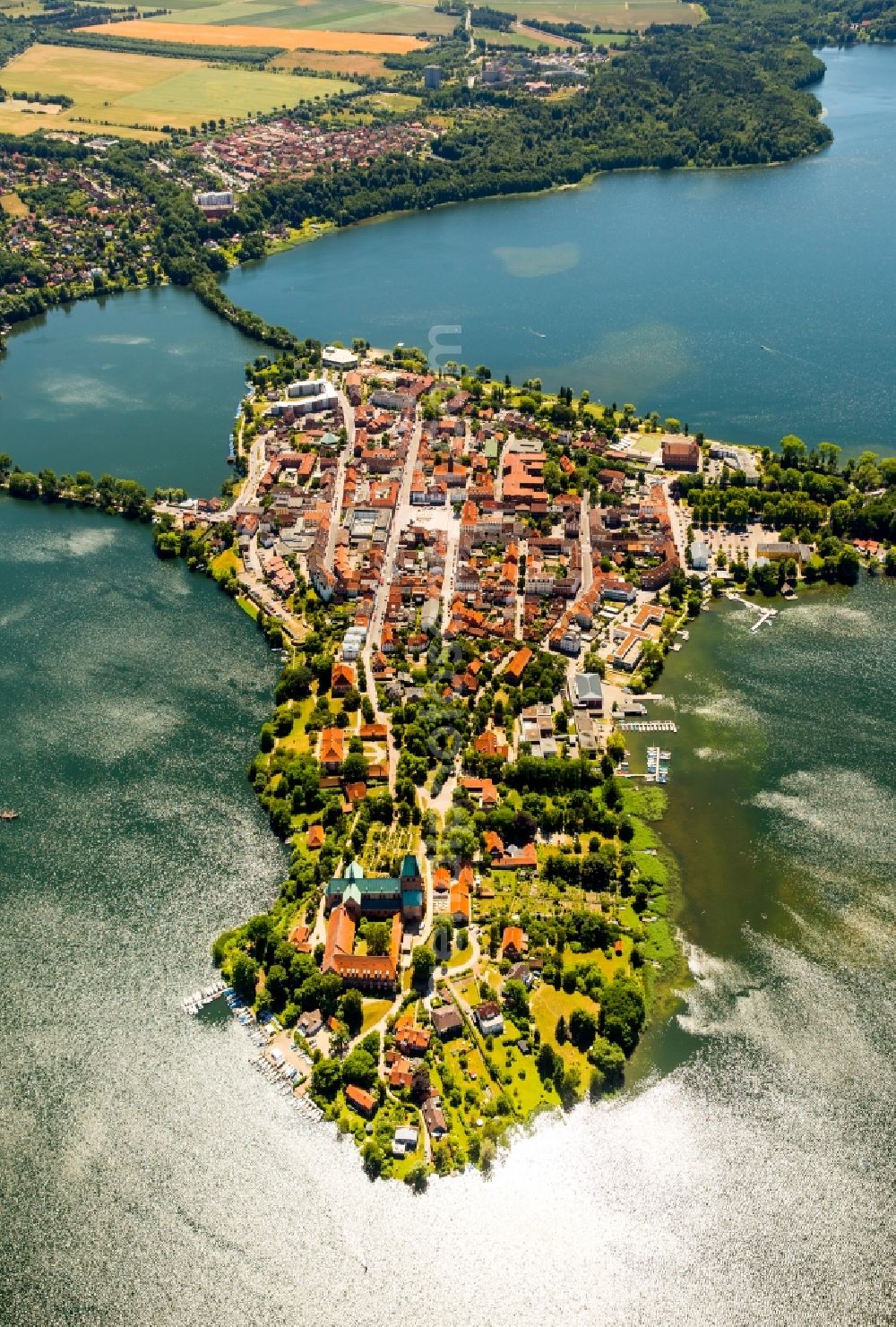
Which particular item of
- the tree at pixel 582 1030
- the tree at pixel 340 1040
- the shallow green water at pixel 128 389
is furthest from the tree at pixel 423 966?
the shallow green water at pixel 128 389

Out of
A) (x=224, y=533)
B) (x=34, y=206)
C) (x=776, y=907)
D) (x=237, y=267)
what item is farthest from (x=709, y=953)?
(x=34, y=206)

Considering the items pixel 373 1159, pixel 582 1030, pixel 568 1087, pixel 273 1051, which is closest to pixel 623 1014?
pixel 582 1030

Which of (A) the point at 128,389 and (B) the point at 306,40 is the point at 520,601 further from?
(B) the point at 306,40

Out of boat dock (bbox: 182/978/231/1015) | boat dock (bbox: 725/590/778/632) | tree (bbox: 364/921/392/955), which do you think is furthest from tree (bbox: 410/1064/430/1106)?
boat dock (bbox: 725/590/778/632)

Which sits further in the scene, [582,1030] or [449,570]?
[449,570]

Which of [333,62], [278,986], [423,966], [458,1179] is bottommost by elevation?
[458,1179]

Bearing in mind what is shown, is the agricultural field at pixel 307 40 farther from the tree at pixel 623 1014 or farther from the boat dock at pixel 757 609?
the tree at pixel 623 1014

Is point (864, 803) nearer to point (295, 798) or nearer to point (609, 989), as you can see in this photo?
point (609, 989)
